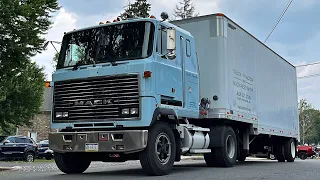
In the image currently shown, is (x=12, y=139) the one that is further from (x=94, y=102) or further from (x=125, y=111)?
(x=125, y=111)

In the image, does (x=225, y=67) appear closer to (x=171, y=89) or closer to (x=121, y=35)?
(x=171, y=89)

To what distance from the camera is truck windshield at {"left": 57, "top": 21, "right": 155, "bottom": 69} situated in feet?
30.4

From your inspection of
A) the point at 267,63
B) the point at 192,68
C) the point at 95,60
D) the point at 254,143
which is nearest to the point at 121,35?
the point at 95,60

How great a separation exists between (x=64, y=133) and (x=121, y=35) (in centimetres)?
243

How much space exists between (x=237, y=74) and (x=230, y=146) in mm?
2075

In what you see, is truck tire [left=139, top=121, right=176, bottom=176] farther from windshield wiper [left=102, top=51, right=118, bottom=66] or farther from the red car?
the red car

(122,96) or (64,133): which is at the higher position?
(122,96)

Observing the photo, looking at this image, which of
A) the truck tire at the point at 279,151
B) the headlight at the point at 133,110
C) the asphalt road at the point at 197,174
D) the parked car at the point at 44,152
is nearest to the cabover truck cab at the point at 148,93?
the headlight at the point at 133,110

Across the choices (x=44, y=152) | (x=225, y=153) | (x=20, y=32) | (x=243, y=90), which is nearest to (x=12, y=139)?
(x=44, y=152)

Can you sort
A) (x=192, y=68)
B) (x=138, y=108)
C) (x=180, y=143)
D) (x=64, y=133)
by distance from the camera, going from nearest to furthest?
(x=138, y=108) < (x=64, y=133) < (x=180, y=143) < (x=192, y=68)

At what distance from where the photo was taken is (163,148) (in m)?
9.36

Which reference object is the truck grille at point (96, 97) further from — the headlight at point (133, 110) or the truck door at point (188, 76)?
the truck door at point (188, 76)

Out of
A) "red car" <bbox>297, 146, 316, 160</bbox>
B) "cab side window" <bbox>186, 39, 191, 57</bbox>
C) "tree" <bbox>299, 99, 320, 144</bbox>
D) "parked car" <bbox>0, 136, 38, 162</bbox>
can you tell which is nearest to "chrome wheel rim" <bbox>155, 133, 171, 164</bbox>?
"cab side window" <bbox>186, 39, 191, 57</bbox>

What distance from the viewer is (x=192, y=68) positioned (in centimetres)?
1079
